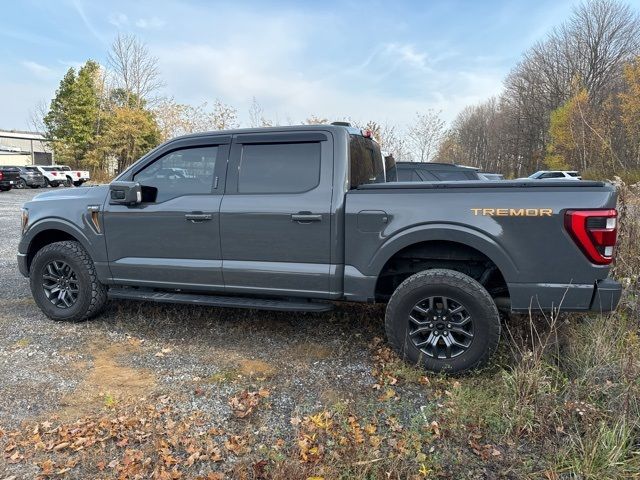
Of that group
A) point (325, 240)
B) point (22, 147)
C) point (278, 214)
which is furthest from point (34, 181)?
point (22, 147)

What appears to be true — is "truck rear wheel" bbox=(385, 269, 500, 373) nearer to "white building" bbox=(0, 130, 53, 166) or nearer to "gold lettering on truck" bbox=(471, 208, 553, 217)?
"gold lettering on truck" bbox=(471, 208, 553, 217)

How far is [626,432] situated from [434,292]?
1.41m

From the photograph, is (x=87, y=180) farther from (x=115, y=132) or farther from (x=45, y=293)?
(x=45, y=293)

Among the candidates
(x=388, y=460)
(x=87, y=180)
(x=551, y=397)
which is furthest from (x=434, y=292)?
(x=87, y=180)

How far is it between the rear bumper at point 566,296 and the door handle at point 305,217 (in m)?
1.55

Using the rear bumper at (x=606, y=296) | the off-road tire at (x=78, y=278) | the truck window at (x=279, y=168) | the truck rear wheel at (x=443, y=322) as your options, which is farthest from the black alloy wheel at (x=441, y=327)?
the off-road tire at (x=78, y=278)

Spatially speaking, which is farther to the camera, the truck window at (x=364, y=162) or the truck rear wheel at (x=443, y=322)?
the truck window at (x=364, y=162)

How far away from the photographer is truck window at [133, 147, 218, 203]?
4145mm

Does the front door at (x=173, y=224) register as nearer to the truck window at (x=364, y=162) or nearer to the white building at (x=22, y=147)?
the truck window at (x=364, y=162)

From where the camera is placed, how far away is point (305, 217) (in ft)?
12.1

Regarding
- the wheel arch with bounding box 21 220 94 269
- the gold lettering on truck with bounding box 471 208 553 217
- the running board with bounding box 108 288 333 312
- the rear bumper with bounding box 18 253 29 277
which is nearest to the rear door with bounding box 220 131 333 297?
the running board with bounding box 108 288 333 312

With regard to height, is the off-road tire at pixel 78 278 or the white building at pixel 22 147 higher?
the white building at pixel 22 147

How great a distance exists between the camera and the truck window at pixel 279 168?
3.83 meters

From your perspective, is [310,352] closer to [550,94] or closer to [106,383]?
[106,383]
